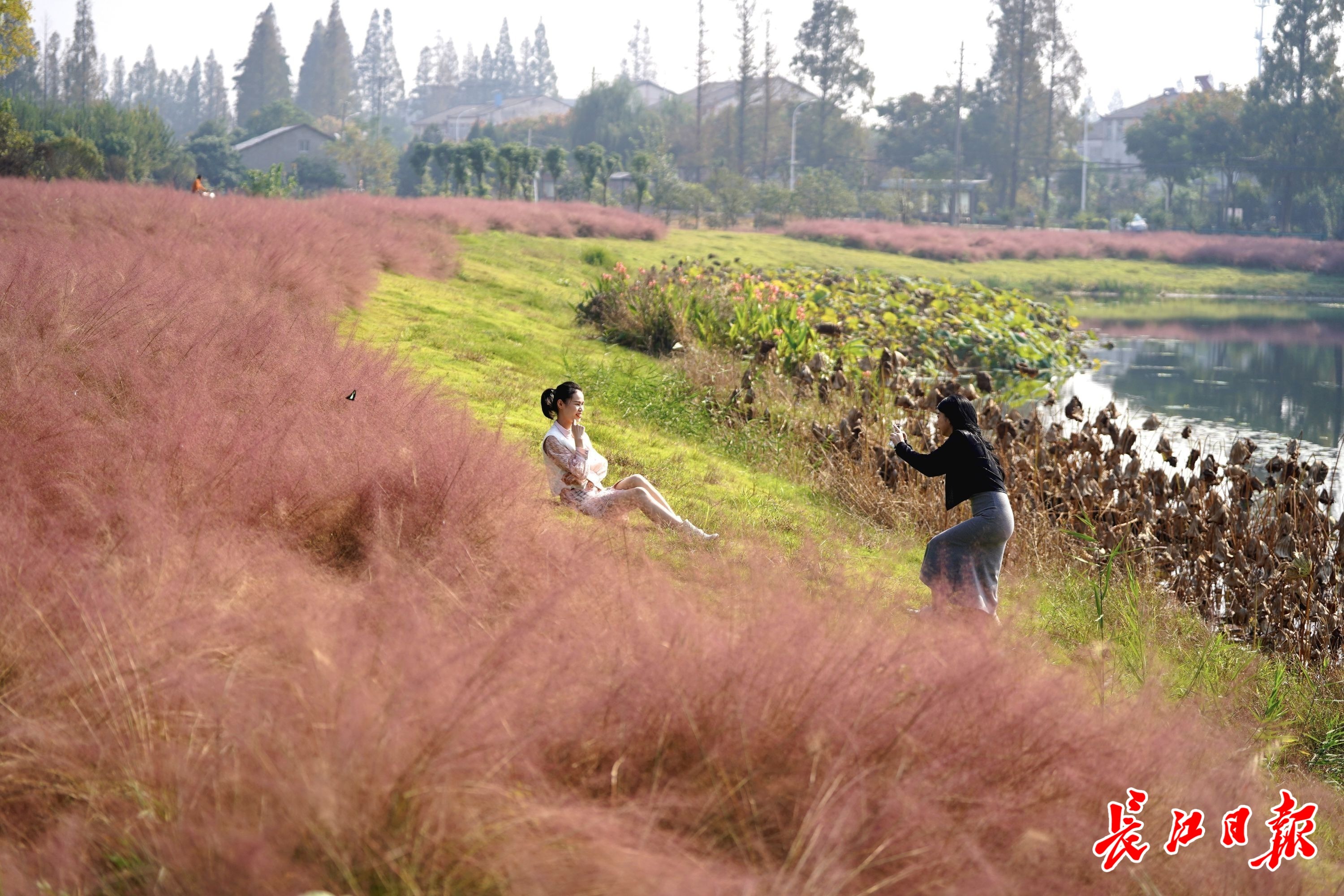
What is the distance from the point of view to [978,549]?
5.52 meters

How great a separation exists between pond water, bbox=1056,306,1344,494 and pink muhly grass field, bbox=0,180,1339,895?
8.09 meters

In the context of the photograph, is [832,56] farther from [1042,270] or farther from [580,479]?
[580,479]

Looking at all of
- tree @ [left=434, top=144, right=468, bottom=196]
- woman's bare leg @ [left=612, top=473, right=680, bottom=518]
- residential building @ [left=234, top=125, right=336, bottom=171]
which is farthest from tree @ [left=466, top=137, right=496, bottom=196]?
woman's bare leg @ [left=612, top=473, right=680, bottom=518]

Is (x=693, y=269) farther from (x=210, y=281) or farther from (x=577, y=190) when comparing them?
(x=577, y=190)

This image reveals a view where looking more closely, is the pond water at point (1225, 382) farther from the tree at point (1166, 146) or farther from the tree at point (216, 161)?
the tree at point (216, 161)

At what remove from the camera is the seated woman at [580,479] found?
19.8 feet

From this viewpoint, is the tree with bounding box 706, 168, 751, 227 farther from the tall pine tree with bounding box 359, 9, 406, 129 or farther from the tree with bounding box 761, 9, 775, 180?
the tall pine tree with bounding box 359, 9, 406, 129

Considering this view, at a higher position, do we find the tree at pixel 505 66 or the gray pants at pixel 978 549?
the tree at pixel 505 66

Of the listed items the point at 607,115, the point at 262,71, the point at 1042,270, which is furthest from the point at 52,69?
the point at 1042,270

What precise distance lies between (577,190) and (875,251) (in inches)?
606

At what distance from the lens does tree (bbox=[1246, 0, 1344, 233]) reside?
167ft

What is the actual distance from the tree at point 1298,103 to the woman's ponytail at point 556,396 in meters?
52.9

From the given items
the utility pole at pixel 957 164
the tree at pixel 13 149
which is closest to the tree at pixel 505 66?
the utility pole at pixel 957 164

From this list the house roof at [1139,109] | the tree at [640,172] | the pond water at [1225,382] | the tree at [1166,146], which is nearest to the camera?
the pond water at [1225,382]
